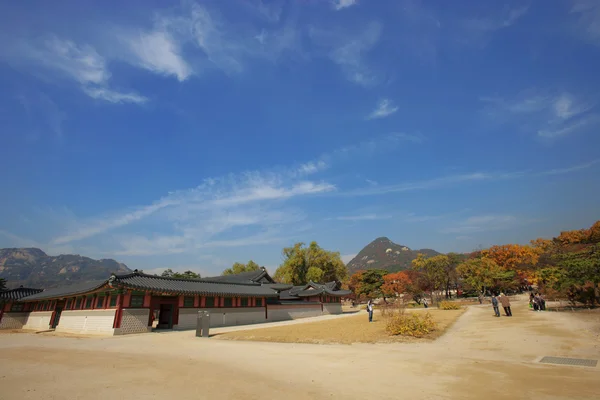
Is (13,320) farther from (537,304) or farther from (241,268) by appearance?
(537,304)

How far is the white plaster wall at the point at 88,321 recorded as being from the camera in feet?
73.4

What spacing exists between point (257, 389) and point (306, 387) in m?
1.08

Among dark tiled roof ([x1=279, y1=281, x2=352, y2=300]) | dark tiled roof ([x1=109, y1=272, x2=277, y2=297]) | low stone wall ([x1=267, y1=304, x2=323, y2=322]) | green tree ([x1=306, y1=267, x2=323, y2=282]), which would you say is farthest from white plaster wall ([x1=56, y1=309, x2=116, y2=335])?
green tree ([x1=306, y1=267, x2=323, y2=282])

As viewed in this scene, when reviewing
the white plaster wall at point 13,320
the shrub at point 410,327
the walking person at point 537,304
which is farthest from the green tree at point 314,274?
the shrub at point 410,327

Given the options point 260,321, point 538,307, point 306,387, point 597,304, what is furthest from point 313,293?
point 306,387

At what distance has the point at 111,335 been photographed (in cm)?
2116

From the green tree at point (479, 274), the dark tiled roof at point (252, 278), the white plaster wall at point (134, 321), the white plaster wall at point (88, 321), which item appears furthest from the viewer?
the green tree at point (479, 274)

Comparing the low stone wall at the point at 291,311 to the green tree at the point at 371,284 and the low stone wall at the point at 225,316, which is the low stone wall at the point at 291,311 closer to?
the low stone wall at the point at 225,316

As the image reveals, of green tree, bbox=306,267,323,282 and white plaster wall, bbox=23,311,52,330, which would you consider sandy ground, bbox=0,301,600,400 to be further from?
green tree, bbox=306,267,323,282

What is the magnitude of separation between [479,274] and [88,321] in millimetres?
57665

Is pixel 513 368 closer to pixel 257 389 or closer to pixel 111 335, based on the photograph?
pixel 257 389

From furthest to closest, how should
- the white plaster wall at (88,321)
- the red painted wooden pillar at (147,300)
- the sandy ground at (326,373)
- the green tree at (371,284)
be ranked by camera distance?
the green tree at (371,284)
the red painted wooden pillar at (147,300)
the white plaster wall at (88,321)
the sandy ground at (326,373)

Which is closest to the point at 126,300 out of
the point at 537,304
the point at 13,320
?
the point at 13,320

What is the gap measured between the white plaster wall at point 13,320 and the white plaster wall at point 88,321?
1316 centimetres
